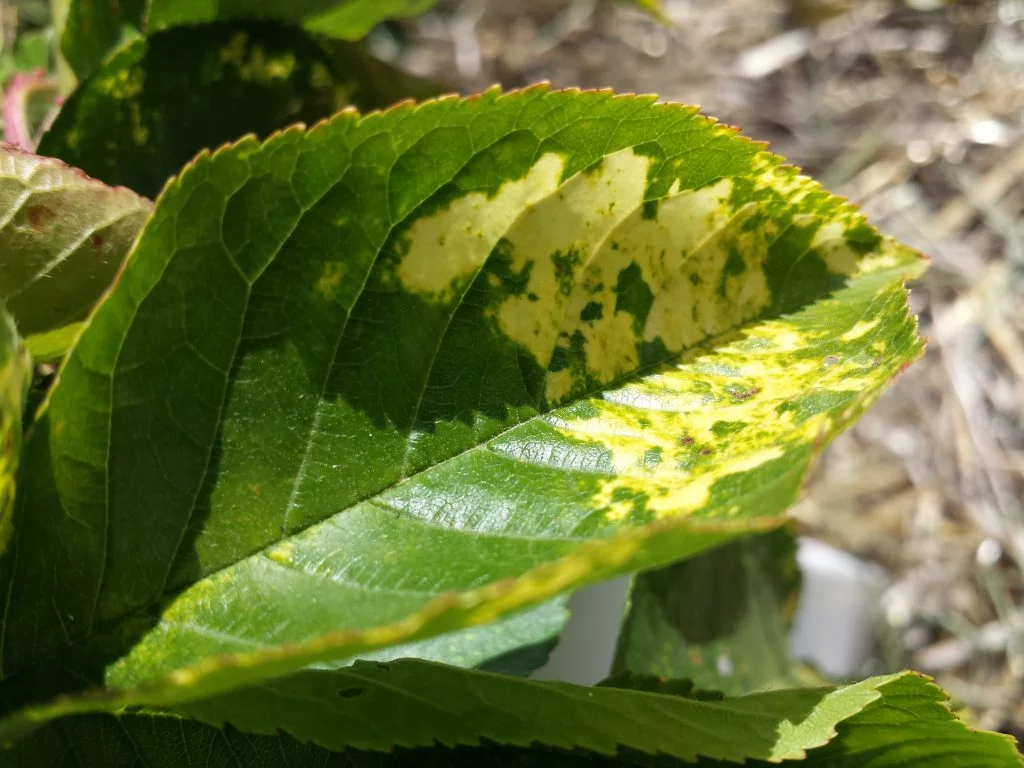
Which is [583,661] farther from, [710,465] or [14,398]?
[14,398]

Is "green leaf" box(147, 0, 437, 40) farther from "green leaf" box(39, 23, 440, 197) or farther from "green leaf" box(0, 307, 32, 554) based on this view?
"green leaf" box(0, 307, 32, 554)

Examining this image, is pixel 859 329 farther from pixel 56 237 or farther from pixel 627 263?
pixel 56 237

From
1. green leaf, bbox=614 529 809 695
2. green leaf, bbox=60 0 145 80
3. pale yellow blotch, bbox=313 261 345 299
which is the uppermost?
green leaf, bbox=60 0 145 80

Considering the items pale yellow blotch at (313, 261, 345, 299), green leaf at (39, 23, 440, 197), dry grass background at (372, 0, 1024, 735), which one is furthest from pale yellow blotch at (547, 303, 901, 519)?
dry grass background at (372, 0, 1024, 735)

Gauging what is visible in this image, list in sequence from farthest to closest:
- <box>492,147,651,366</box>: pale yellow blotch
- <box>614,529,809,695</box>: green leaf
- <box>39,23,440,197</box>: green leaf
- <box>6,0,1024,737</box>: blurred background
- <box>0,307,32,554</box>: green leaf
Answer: <box>6,0,1024,737</box>: blurred background < <box>614,529,809,695</box>: green leaf < <box>39,23,440,197</box>: green leaf < <box>492,147,651,366</box>: pale yellow blotch < <box>0,307,32,554</box>: green leaf

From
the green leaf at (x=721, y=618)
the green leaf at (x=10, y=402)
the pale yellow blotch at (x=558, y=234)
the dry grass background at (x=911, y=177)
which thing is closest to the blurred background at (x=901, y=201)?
the dry grass background at (x=911, y=177)

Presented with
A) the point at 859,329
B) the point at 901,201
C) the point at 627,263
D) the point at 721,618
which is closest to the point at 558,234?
the point at 627,263

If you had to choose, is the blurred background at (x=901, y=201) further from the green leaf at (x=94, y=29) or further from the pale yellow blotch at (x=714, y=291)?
the pale yellow blotch at (x=714, y=291)
